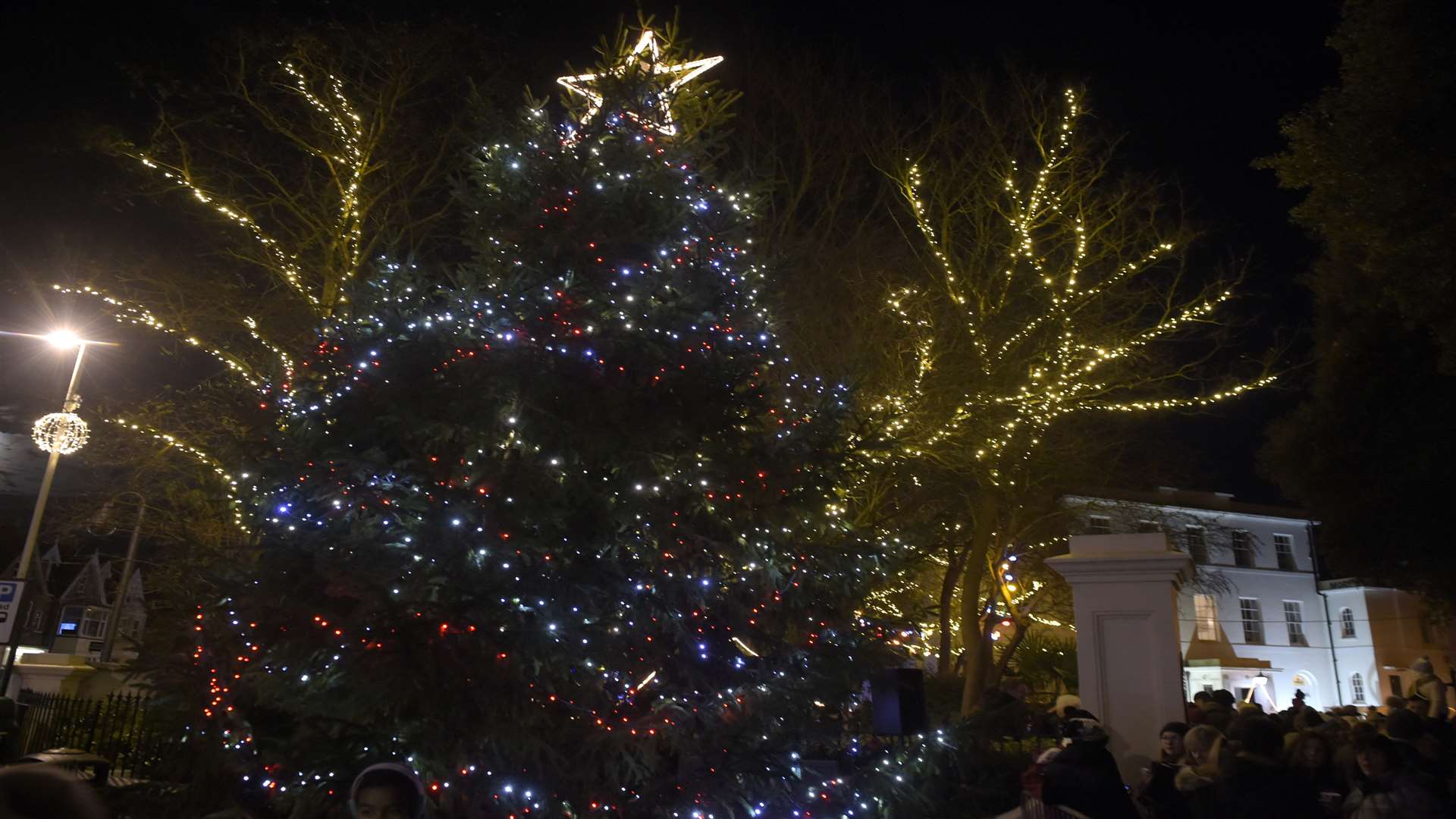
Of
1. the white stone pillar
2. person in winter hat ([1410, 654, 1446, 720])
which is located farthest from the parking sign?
person in winter hat ([1410, 654, 1446, 720])

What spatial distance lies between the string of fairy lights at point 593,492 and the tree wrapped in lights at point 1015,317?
6.72 m

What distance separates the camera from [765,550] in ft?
19.7

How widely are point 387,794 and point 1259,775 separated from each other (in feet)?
13.7

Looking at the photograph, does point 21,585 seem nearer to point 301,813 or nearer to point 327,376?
point 327,376

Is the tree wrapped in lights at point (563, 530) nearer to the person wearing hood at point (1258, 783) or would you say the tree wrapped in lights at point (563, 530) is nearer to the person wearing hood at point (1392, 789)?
the person wearing hood at point (1258, 783)

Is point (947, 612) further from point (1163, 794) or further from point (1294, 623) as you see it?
point (1294, 623)

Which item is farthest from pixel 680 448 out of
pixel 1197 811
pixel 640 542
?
pixel 1197 811

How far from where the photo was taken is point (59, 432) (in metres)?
12.6

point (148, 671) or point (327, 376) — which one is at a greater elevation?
point (327, 376)

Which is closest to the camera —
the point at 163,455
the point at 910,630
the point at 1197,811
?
the point at 1197,811

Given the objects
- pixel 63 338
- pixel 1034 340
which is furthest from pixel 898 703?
pixel 63 338

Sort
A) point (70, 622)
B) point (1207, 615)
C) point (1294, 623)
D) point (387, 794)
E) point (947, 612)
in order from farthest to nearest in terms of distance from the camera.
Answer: point (70, 622) → point (1294, 623) → point (1207, 615) → point (947, 612) → point (387, 794)

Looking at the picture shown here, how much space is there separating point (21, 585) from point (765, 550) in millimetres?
7874

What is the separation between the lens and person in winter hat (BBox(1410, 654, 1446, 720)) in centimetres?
838
